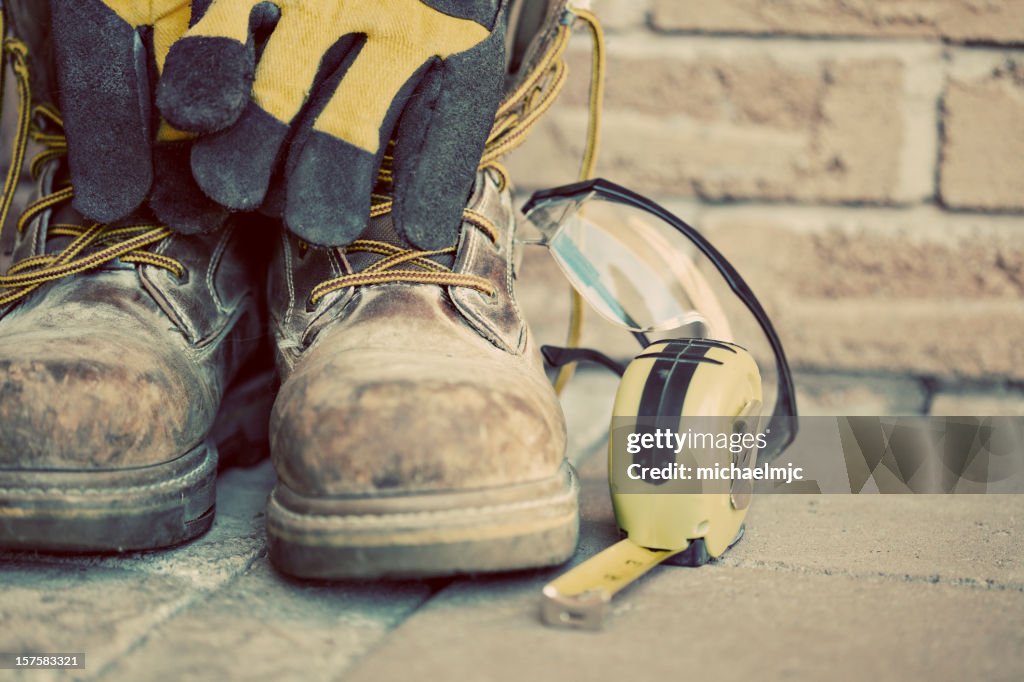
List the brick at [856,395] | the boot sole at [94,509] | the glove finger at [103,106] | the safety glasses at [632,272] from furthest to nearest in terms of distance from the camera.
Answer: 1. the brick at [856,395]
2. the safety glasses at [632,272]
3. the glove finger at [103,106]
4. the boot sole at [94,509]

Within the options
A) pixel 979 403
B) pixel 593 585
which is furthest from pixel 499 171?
pixel 979 403

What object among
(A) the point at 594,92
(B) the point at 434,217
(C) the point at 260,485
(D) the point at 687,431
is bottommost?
(C) the point at 260,485

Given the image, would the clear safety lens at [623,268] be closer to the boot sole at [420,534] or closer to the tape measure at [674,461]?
the tape measure at [674,461]

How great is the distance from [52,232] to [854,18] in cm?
111

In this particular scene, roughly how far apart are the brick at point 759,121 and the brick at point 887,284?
0.14 feet

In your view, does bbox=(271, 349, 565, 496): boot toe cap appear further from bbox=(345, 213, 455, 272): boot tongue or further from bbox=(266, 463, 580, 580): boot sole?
bbox=(345, 213, 455, 272): boot tongue

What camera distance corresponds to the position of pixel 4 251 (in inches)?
40.8

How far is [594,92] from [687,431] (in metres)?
0.51

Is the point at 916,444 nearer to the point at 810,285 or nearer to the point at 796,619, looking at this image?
the point at 810,285

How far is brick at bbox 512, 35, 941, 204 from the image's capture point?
1310 millimetres

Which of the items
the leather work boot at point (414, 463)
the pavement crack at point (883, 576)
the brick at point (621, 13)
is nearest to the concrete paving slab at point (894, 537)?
the pavement crack at point (883, 576)

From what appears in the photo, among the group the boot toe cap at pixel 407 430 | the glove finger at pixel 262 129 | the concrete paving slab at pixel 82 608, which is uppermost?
the glove finger at pixel 262 129

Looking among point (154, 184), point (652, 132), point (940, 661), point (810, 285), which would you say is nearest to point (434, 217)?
point (154, 184)

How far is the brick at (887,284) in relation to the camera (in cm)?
132
